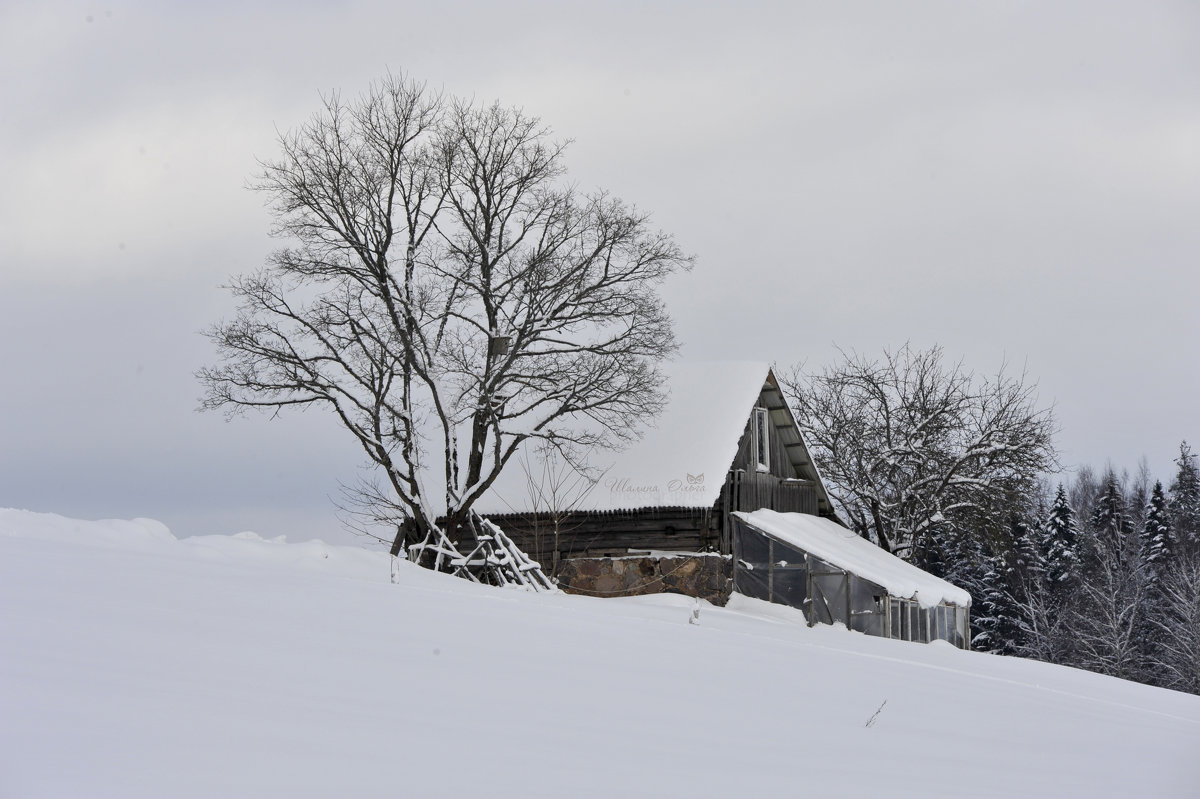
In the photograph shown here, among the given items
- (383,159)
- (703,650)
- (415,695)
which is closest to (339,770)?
(415,695)

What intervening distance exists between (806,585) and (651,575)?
3259mm

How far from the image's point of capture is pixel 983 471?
3086cm

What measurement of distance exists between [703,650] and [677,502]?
14.5 meters

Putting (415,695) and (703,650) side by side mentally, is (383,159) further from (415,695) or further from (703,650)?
(415,695)

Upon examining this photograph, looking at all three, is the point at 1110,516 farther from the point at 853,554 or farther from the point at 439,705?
the point at 439,705

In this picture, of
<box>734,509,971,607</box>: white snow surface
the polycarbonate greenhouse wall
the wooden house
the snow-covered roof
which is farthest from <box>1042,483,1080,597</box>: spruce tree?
the polycarbonate greenhouse wall

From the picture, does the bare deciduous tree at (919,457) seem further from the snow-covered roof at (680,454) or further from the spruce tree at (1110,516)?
the spruce tree at (1110,516)

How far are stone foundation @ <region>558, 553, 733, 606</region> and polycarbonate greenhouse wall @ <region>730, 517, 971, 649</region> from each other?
0.55 m

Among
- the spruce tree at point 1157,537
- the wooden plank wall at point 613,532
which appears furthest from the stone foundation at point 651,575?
the spruce tree at point 1157,537

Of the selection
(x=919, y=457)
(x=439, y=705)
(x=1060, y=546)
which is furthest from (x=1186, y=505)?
(x=439, y=705)

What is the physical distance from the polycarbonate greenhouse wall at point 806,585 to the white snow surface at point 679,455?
1640mm

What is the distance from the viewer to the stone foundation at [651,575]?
22688mm

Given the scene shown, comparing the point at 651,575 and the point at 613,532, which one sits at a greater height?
the point at 613,532

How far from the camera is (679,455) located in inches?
924
